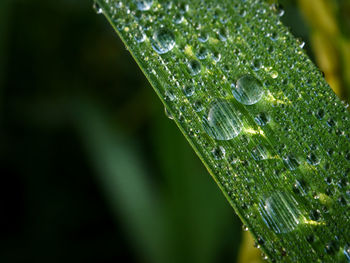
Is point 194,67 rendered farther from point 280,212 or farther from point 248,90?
point 280,212

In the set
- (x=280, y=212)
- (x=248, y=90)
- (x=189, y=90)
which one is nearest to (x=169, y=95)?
(x=189, y=90)

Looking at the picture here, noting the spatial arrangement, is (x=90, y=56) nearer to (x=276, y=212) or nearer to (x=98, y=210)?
(x=98, y=210)

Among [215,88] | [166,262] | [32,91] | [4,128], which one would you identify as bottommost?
[166,262]

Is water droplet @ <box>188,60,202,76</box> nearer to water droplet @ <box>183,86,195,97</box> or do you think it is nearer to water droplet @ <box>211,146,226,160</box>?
water droplet @ <box>183,86,195,97</box>

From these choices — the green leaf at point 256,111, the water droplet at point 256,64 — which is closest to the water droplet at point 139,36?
the green leaf at point 256,111

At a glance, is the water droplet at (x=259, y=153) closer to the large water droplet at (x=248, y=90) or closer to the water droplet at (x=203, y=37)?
the large water droplet at (x=248, y=90)

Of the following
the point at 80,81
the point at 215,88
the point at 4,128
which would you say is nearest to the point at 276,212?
the point at 215,88

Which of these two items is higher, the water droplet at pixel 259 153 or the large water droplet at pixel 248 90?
the large water droplet at pixel 248 90
